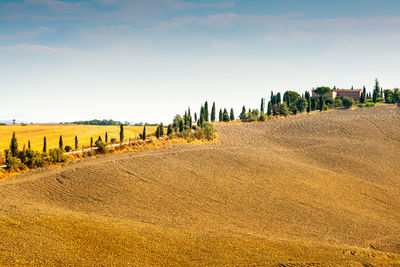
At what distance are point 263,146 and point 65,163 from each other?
44895mm

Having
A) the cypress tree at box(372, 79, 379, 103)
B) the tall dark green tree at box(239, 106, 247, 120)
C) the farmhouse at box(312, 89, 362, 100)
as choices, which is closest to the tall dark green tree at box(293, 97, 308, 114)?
the tall dark green tree at box(239, 106, 247, 120)

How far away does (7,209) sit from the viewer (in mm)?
33125

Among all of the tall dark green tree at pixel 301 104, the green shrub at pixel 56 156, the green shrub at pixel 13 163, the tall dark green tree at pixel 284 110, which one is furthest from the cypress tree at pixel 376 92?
the green shrub at pixel 13 163

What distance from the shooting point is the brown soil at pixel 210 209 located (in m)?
27.1

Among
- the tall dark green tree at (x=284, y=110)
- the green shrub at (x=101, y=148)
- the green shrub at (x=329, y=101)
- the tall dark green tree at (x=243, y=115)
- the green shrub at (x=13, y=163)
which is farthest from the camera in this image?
the green shrub at (x=329, y=101)

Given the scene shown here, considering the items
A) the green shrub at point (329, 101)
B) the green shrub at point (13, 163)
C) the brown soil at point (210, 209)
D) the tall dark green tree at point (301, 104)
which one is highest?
the green shrub at point (329, 101)

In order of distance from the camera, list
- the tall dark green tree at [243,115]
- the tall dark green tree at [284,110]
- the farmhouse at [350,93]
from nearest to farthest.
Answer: the tall dark green tree at [243,115], the tall dark green tree at [284,110], the farmhouse at [350,93]

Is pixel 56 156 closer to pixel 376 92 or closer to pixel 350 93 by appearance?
pixel 376 92

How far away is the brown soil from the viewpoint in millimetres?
27078

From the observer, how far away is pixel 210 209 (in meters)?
39.2

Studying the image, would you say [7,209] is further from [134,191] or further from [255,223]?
[255,223]

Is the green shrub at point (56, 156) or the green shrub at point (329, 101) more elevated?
the green shrub at point (329, 101)

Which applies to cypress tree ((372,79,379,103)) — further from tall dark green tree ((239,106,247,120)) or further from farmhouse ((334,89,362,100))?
tall dark green tree ((239,106,247,120))

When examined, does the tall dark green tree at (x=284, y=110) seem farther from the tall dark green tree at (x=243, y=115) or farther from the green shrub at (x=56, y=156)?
the green shrub at (x=56, y=156)
